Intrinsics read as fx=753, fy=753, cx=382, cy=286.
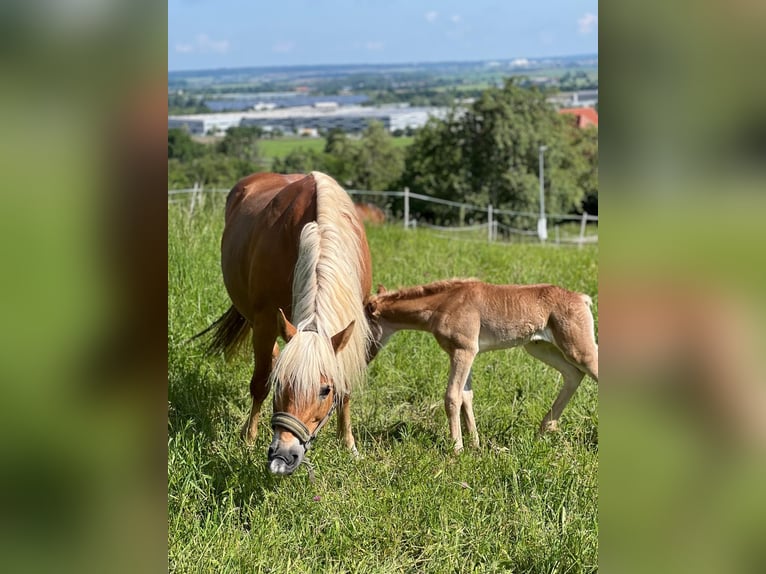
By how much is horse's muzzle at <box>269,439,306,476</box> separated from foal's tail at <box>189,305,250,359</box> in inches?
87.0

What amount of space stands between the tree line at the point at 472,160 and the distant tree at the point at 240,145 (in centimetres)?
9

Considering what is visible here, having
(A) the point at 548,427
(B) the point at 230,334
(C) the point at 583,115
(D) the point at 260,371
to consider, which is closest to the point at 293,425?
(D) the point at 260,371

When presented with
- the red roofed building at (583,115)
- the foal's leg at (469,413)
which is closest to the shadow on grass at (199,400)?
the foal's leg at (469,413)

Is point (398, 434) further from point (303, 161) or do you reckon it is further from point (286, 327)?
point (303, 161)

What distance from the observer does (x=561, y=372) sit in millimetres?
4551

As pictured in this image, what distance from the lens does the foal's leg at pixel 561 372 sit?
14.1ft

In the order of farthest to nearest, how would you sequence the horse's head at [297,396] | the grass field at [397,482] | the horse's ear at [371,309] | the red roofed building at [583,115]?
1. the red roofed building at [583,115]
2. the horse's ear at [371,309]
3. the horse's head at [297,396]
4. the grass field at [397,482]

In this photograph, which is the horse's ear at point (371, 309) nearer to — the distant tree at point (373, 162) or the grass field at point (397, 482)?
the grass field at point (397, 482)

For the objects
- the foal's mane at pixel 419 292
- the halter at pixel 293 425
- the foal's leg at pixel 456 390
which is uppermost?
the foal's mane at pixel 419 292

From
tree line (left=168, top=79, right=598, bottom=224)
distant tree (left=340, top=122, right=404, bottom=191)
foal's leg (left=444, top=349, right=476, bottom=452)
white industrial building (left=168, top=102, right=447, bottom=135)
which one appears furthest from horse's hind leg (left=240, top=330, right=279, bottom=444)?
white industrial building (left=168, top=102, right=447, bottom=135)

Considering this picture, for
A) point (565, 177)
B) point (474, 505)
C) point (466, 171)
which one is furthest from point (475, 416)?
point (565, 177)
